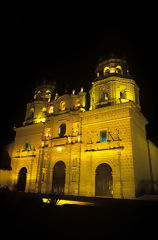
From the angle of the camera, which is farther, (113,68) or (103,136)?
(113,68)

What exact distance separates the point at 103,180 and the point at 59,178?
19.0ft

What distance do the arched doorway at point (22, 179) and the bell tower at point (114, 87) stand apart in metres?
13.3

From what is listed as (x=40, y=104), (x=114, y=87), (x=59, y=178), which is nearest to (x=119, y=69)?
(x=114, y=87)

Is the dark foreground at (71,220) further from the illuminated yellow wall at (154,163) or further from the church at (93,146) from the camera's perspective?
the illuminated yellow wall at (154,163)

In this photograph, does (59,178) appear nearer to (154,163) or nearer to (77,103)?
(77,103)

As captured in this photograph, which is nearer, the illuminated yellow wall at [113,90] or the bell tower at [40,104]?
the illuminated yellow wall at [113,90]

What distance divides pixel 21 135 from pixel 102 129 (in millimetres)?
13662

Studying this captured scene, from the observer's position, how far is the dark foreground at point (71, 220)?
21.8ft

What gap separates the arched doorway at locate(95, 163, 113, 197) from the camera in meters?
18.3

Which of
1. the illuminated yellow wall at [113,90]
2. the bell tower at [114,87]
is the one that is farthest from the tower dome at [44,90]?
the illuminated yellow wall at [113,90]

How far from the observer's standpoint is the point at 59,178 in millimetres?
21797

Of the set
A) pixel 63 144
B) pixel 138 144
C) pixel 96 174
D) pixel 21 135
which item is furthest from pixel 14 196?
pixel 21 135

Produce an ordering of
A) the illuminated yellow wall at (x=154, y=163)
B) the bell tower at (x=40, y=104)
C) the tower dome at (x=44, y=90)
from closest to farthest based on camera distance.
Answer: the illuminated yellow wall at (x=154, y=163) < the bell tower at (x=40, y=104) < the tower dome at (x=44, y=90)

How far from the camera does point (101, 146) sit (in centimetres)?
1947
